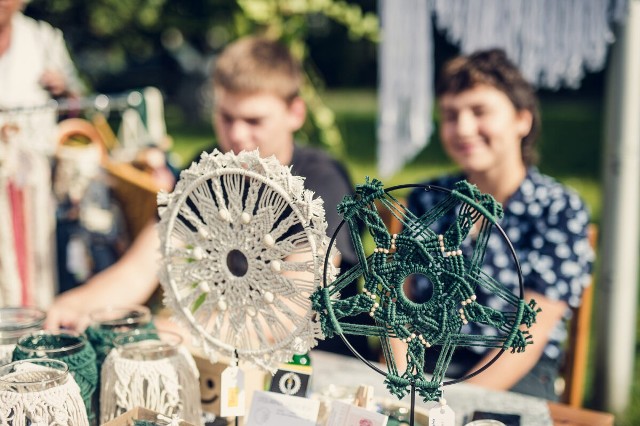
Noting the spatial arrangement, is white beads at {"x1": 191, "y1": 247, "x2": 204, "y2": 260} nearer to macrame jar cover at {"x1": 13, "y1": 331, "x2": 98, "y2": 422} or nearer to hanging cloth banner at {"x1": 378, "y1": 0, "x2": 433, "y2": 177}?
macrame jar cover at {"x1": 13, "y1": 331, "x2": 98, "y2": 422}

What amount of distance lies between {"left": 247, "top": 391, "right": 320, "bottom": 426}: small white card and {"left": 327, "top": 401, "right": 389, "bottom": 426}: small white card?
44 millimetres

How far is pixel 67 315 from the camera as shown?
1.67m

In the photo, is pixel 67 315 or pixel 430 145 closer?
pixel 67 315

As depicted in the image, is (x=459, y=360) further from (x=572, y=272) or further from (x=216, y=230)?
(x=216, y=230)

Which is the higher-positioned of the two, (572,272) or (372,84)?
(372,84)

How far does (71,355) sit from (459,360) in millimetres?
978

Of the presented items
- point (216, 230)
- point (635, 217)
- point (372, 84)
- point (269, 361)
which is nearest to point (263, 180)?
point (216, 230)

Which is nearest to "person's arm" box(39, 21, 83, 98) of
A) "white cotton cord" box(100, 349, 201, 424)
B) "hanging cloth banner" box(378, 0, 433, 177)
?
"hanging cloth banner" box(378, 0, 433, 177)

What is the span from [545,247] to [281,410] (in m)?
0.86

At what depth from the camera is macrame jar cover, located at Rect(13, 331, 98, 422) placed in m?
1.15

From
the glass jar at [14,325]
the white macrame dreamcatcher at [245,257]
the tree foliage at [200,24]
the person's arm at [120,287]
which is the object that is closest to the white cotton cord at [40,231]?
the person's arm at [120,287]

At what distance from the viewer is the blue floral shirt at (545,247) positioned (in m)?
1.64

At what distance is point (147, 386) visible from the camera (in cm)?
118

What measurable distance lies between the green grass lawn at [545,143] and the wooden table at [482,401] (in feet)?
9.56
